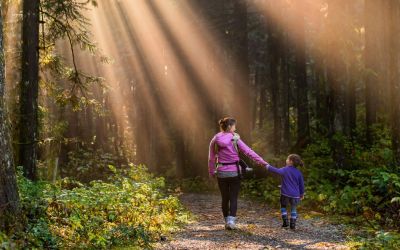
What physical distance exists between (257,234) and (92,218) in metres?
3.24

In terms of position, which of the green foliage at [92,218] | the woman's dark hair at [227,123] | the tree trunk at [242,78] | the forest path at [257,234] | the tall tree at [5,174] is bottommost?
the forest path at [257,234]

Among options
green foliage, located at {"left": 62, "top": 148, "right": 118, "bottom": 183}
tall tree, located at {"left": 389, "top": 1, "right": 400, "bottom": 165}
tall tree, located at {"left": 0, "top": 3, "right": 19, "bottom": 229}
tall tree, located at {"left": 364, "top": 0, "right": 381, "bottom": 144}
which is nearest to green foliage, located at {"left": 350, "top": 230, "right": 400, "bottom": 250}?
tall tree, located at {"left": 389, "top": 1, "right": 400, "bottom": 165}

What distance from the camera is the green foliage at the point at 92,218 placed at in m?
6.99

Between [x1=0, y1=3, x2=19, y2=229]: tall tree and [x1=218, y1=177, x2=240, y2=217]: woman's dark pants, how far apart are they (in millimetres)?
4315

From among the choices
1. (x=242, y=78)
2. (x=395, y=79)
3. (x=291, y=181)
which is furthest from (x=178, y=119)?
(x=291, y=181)

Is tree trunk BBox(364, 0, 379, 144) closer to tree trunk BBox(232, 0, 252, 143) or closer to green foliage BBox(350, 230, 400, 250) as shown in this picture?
tree trunk BBox(232, 0, 252, 143)

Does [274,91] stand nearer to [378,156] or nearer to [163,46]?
[163,46]

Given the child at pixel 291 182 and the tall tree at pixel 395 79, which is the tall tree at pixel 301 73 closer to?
the tall tree at pixel 395 79

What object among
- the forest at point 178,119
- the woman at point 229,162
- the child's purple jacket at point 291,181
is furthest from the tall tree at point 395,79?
the woman at point 229,162

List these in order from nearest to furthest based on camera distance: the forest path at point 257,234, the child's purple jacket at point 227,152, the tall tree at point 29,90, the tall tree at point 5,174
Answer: the tall tree at point 5,174
the forest path at point 257,234
the child's purple jacket at point 227,152
the tall tree at point 29,90

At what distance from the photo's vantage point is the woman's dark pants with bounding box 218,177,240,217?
9875mm

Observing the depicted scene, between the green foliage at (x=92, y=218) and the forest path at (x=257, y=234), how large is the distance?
1.82 feet

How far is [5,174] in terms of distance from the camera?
22.4ft

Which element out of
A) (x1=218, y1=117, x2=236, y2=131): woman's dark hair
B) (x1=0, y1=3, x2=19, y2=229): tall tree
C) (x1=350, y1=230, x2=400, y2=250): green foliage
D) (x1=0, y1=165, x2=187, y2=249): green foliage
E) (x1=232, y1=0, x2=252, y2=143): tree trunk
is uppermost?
(x1=232, y1=0, x2=252, y2=143): tree trunk
